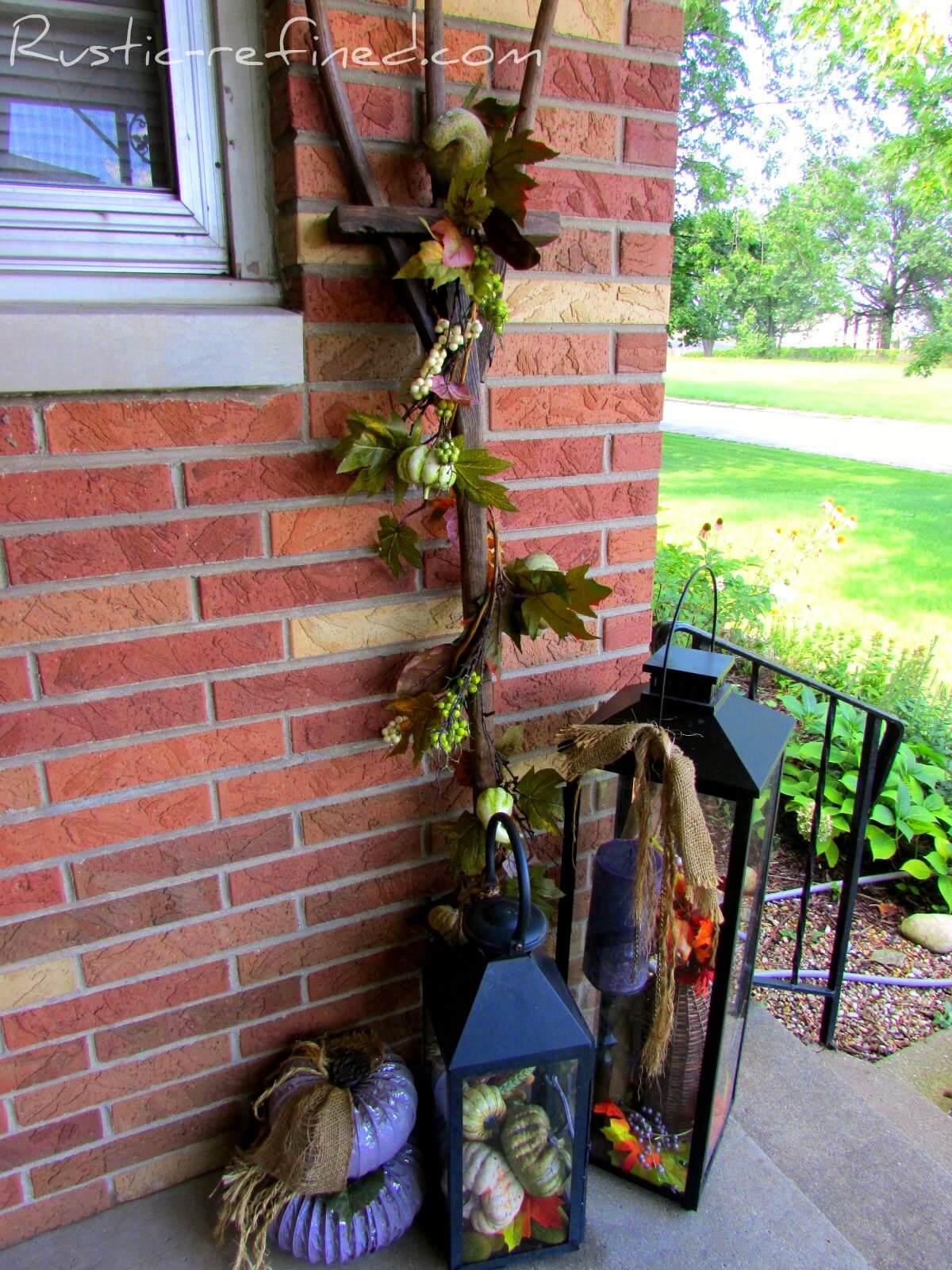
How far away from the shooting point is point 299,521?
125cm

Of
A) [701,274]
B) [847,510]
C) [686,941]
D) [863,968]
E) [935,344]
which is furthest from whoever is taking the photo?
[935,344]

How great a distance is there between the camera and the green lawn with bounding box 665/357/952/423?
12.4m

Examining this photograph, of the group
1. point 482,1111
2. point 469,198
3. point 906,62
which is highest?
point 906,62

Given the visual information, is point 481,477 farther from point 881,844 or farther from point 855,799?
point 881,844

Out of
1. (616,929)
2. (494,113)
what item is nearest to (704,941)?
(616,929)

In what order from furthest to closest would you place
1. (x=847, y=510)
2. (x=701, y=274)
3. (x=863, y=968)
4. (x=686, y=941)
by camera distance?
(x=701, y=274), (x=847, y=510), (x=863, y=968), (x=686, y=941)

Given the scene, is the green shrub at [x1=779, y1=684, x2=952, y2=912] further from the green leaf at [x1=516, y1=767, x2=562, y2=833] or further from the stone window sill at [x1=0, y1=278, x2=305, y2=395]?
the stone window sill at [x1=0, y1=278, x2=305, y2=395]

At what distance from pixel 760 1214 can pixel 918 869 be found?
1.82 metres

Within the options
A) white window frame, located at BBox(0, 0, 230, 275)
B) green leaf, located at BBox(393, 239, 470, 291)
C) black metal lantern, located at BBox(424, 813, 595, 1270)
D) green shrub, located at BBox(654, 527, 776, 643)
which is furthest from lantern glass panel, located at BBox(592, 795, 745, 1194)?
green shrub, located at BBox(654, 527, 776, 643)

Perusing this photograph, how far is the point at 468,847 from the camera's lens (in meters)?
1.36

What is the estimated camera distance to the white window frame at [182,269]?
1.07 metres

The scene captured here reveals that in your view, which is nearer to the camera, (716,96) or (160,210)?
(160,210)

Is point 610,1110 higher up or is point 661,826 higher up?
point 661,826

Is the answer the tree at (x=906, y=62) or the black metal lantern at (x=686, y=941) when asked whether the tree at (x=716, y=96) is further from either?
the black metal lantern at (x=686, y=941)
